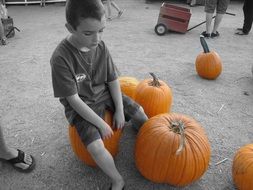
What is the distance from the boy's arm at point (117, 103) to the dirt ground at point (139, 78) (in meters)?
0.34

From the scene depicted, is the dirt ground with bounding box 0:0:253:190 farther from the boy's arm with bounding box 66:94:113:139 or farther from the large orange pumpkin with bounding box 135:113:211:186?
the boy's arm with bounding box 66:94:113:139

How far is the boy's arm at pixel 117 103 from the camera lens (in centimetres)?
176

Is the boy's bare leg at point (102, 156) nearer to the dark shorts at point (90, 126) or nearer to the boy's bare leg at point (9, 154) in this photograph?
the dark shorts at point (90, 126)

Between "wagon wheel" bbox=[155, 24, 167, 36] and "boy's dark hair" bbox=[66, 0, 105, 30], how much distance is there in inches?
131

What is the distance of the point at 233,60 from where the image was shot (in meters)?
3.72

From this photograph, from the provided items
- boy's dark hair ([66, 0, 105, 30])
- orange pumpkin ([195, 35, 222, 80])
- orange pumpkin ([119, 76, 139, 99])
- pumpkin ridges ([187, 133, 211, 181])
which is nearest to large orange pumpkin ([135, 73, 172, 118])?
orange pumpkin ([119, 76, 139, 99])

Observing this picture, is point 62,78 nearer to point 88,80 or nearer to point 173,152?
point 88,80

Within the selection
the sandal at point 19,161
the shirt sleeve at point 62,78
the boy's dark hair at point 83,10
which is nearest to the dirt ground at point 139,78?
the sandal at point 19,161

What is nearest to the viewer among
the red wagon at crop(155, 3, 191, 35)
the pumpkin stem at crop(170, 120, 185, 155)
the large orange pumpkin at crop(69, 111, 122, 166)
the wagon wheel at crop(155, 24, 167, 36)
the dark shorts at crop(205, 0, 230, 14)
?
the pumpkin stem at crop(170, 120, 185, 155)

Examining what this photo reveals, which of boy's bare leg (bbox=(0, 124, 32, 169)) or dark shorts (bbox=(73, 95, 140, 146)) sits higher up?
dark shorts (bbox=(73, 95, 140, 146))

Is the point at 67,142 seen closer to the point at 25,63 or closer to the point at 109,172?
the point at 109,172

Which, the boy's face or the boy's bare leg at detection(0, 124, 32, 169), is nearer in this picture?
the boy's face

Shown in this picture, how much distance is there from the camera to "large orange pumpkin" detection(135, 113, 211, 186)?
5.19 feet

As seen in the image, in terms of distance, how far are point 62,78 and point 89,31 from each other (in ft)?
0.98
